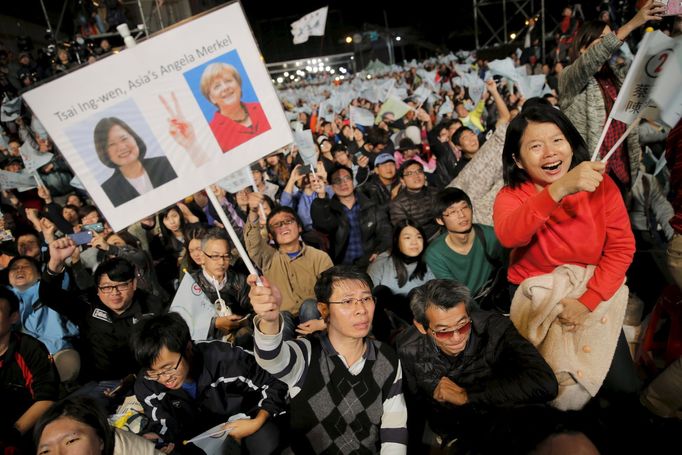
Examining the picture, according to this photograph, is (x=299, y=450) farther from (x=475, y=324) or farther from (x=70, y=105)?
(x=70, y=105)

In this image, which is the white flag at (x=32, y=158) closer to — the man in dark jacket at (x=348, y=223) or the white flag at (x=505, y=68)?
the man in dark jacket at (x=348, y=223)

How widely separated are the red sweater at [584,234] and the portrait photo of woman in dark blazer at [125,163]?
1.54 m

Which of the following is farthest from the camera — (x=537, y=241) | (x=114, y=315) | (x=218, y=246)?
(x=218, y=246)

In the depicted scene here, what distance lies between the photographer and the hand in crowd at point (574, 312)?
217cm

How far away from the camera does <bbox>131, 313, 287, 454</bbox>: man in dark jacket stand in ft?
8.28

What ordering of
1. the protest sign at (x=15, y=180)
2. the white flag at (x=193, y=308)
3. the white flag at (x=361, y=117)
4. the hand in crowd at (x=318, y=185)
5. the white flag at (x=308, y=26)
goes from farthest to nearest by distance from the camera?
the white flag at (x=308, y=26)
the white flag at (x=361, y=117)
the protest sign at (x=15, y=180)
the hand in crowd at (x=318, y=185)
the white flag at (x=193, y=308)

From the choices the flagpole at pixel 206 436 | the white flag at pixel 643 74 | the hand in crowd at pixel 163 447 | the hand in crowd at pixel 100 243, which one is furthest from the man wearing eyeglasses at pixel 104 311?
the white flag at pixel 643 74

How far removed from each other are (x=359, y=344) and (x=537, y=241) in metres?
1.04

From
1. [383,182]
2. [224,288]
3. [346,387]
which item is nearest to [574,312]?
[346,387]

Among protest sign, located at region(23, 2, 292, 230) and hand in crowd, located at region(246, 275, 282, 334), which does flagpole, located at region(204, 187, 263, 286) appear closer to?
hand in crowd, located at region(246, 275, 282, 334)

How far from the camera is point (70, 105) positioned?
1.63 meters

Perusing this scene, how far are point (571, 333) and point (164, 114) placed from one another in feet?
7.17

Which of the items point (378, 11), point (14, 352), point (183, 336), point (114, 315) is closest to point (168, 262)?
point (114, 315)

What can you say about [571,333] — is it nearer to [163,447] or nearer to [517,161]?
[517,161]
